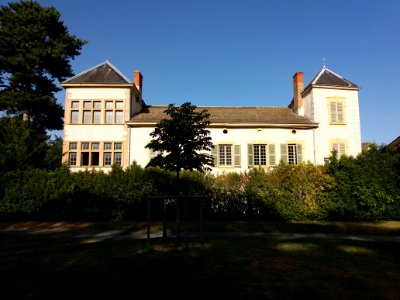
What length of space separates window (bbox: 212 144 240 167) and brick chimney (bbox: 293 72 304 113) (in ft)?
26.4

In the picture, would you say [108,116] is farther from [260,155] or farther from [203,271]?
[203,271]

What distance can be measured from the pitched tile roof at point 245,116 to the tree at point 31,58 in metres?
8.97

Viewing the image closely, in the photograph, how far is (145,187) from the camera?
18.2 metres

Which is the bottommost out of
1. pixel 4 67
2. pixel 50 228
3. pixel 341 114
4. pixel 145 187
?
pixel 50 228

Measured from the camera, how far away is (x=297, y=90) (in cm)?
3086

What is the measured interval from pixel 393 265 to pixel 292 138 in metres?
21.0

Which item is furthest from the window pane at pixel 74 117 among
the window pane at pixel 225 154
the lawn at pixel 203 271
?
the lawn at pixel 203 271

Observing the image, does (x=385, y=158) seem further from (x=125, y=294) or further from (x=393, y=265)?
(x=125, y=294)

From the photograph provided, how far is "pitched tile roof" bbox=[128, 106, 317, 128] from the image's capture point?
88.5 ft

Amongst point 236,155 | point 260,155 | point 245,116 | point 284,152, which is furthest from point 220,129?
point 284,152

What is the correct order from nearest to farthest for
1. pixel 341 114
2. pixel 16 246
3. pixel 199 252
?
pixel 199 252
pixel 16 246
pixel 341 114

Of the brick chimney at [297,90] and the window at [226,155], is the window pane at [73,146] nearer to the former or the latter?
the window at [226,155]

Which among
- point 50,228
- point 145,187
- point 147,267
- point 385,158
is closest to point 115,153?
point 145,187

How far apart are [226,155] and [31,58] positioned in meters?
18.4
